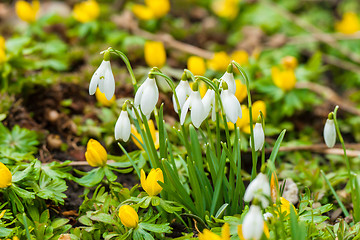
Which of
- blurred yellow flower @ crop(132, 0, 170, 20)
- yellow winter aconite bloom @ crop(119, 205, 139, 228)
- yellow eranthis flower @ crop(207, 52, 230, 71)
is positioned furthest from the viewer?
blurred yellow flower @ crop(132, 0, 170, 20)

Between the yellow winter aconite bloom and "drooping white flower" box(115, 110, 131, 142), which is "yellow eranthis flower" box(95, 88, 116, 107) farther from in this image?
the yellow winter aconite bloom

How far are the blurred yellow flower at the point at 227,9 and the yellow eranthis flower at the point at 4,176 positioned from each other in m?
3.11

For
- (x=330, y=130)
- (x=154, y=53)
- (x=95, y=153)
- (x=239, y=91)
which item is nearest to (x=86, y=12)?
(x=154, y=53)

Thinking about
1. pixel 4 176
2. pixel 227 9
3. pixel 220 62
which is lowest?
pixel 4 176

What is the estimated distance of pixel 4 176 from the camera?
1716mm

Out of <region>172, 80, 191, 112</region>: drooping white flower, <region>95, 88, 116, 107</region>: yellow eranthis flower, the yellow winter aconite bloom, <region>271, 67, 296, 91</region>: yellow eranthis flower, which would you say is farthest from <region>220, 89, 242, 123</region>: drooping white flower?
<region>271, 67, 296, 91</region>: yellow eranthis flower

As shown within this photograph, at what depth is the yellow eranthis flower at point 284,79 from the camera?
9.77 ft

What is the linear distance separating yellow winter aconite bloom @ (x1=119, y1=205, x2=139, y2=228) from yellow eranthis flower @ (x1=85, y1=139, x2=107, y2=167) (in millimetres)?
394

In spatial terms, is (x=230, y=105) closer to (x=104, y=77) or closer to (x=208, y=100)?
(x=208, y=100)

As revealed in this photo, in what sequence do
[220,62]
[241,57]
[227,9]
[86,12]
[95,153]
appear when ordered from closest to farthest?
[95,153] < [220,62] < [241,57] < [86,12] < [227,9]

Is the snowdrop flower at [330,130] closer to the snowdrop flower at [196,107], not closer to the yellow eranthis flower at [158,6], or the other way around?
the snowdrop flower at [196,107]

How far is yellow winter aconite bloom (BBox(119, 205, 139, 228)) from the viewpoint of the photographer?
1.59m

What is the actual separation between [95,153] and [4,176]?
0.40 metres

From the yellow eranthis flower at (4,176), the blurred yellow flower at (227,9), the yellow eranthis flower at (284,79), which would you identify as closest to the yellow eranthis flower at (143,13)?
the blurred yellow flower at (227,9)
